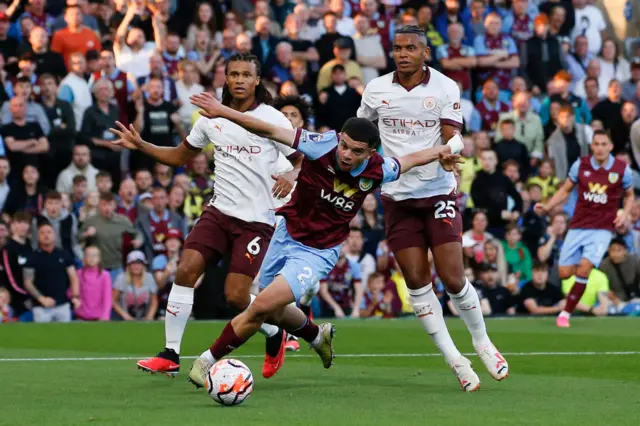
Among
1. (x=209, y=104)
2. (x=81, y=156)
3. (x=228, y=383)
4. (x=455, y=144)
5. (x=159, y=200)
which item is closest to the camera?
(x=228, y=383)

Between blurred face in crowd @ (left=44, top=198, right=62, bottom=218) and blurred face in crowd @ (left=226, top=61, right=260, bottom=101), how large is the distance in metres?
8.75

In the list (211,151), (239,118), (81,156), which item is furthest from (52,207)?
(239,118)

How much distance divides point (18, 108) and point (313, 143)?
35.0ft

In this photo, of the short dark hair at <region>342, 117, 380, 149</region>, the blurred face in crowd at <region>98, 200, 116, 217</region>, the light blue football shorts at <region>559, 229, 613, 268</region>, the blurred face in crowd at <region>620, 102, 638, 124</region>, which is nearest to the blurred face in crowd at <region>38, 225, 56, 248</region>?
the blurred face in crowd at <region>98, 200, 116, 217</region>

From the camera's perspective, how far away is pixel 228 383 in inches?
349

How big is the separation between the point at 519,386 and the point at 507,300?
11257 mm

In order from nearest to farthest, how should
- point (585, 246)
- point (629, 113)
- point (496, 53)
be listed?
point (585, 246), point (629, 113), point (496, 53)

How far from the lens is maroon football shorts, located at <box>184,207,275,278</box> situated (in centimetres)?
1123

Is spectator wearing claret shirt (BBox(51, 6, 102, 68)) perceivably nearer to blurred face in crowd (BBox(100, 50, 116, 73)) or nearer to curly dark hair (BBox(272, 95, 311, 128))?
blurred face in crowd (BBox(100, 50, 116, 73))

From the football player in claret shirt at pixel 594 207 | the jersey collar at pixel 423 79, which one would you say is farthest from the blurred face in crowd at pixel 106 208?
the jersey collar at pixel 423 79

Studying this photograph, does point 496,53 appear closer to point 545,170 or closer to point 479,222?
point 545,170

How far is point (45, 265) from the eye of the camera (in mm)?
19047

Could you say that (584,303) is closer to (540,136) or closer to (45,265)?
(540,136)

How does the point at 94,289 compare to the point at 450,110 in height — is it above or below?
below
